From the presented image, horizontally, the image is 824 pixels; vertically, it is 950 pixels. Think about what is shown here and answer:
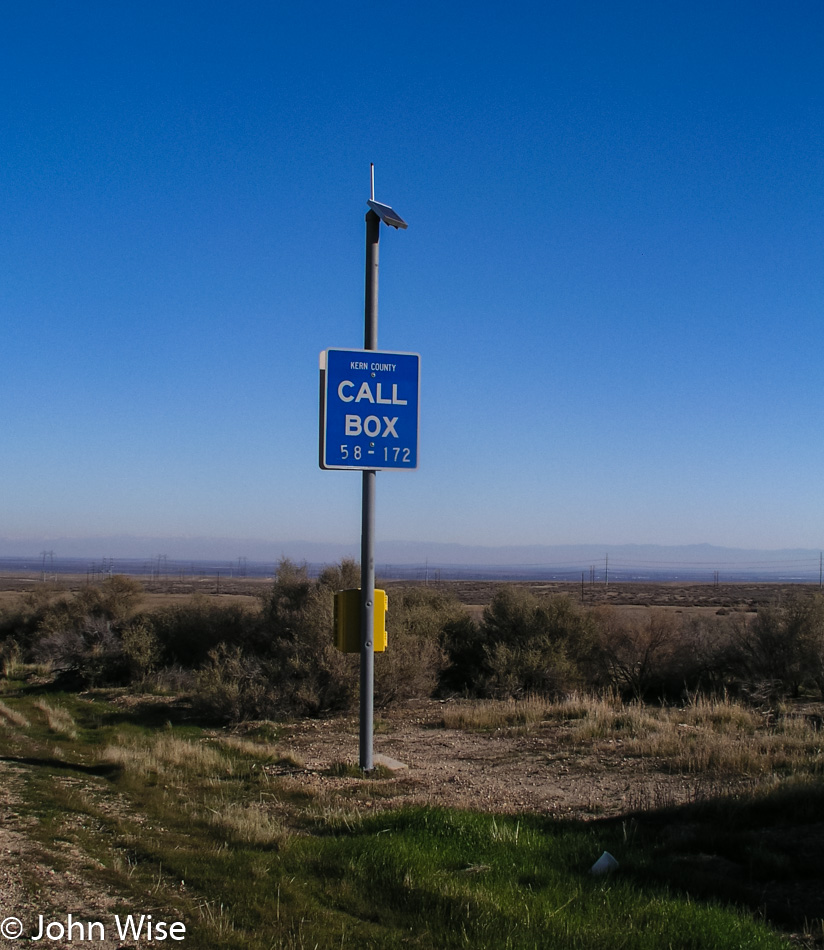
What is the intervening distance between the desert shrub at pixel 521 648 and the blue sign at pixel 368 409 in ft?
35.9

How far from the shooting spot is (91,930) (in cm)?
439

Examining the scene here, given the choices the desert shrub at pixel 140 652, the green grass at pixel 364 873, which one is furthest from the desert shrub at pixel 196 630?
the green grass at pixel 364 873

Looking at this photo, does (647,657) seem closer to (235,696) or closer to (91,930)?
(235,696)

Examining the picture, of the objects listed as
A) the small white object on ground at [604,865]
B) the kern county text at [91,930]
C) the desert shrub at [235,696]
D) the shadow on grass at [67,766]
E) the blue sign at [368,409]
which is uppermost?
the blue sign at [368,409]

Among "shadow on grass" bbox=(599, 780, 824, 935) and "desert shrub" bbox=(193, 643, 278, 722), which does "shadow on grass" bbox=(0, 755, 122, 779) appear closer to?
"desert shrub" bbox=(193, 643, 278, 722)

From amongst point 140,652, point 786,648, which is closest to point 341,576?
point 140,652

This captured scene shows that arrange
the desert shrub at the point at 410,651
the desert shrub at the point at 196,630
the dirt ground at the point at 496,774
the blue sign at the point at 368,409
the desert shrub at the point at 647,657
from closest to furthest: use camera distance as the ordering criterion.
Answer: the dirt ground at the point at 496,774
the blue sign at the point at 368,409
the desert shrub at the point at 410,651
the desert shrub at the point at 647,657
the desert shrub at the point at 196,630

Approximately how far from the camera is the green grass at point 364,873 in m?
4.47

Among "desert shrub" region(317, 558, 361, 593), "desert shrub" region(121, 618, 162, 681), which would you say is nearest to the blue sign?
"desert shrub" region(317, 558, 361, 593)

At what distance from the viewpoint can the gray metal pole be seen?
934cm

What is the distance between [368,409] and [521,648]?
1235 centimetres

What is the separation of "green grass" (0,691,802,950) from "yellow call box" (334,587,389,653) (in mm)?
1524

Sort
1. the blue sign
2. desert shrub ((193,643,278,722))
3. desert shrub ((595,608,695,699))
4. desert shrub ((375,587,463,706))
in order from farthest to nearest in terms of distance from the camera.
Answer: desert shrub ((595,608,695,699)) < desert shrub ((375,587,463,706)) < desert shrub ((193,643,278,722)) < the blue sign

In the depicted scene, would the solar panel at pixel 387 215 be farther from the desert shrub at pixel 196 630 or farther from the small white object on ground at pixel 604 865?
the desert shrub at pixel 196 630
